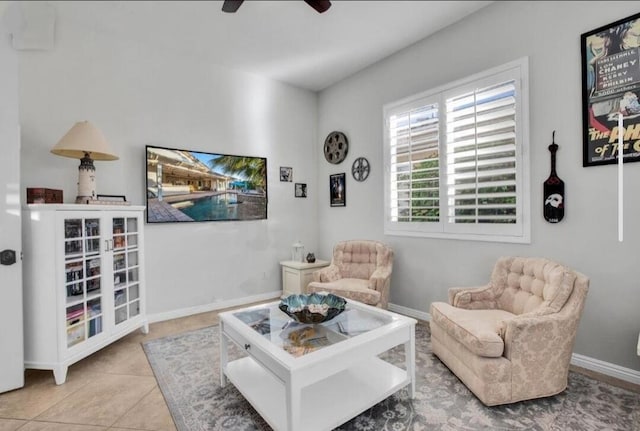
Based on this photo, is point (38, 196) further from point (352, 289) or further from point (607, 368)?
point (607, 368)

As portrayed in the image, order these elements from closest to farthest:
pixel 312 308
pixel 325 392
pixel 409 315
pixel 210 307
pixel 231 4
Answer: pixel 325 392 < pixel 312 308 < pixel 231 4 < pixel 409 315 < pixel 210 307

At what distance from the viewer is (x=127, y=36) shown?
3234mm

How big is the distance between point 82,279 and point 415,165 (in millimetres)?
3235

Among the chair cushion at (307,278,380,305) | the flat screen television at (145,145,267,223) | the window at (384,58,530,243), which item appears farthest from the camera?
→ the flat screen television at (145,145,267,223)

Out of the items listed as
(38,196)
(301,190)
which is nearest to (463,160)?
(301,190)

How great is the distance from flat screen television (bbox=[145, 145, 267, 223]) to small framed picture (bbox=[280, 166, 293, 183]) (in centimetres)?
29

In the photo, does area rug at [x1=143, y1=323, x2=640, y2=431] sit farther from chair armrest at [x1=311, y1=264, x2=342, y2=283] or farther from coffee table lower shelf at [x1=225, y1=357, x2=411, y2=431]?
chair armrest at [x1=311, y1=264, x2=342, y2=283]

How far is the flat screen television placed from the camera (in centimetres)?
349

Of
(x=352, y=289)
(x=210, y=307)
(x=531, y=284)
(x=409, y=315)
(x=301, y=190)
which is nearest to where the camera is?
(x=531, y=284)

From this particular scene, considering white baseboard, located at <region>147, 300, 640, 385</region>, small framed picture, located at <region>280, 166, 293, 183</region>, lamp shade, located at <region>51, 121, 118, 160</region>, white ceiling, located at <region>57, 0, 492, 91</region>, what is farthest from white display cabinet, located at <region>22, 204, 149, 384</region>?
small framed picture, located at <region>280, 166, 293, 183</region>

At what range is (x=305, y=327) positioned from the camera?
2.03 metres

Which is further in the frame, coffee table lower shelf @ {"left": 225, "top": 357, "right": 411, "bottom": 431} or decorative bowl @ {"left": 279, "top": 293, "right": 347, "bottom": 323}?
decorative bowl @ {"left": 279, "top": 293, "right": 347, "bottom": 323}

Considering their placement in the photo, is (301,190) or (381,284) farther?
(301,190)

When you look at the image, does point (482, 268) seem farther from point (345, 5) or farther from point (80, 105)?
point (80, 105)
